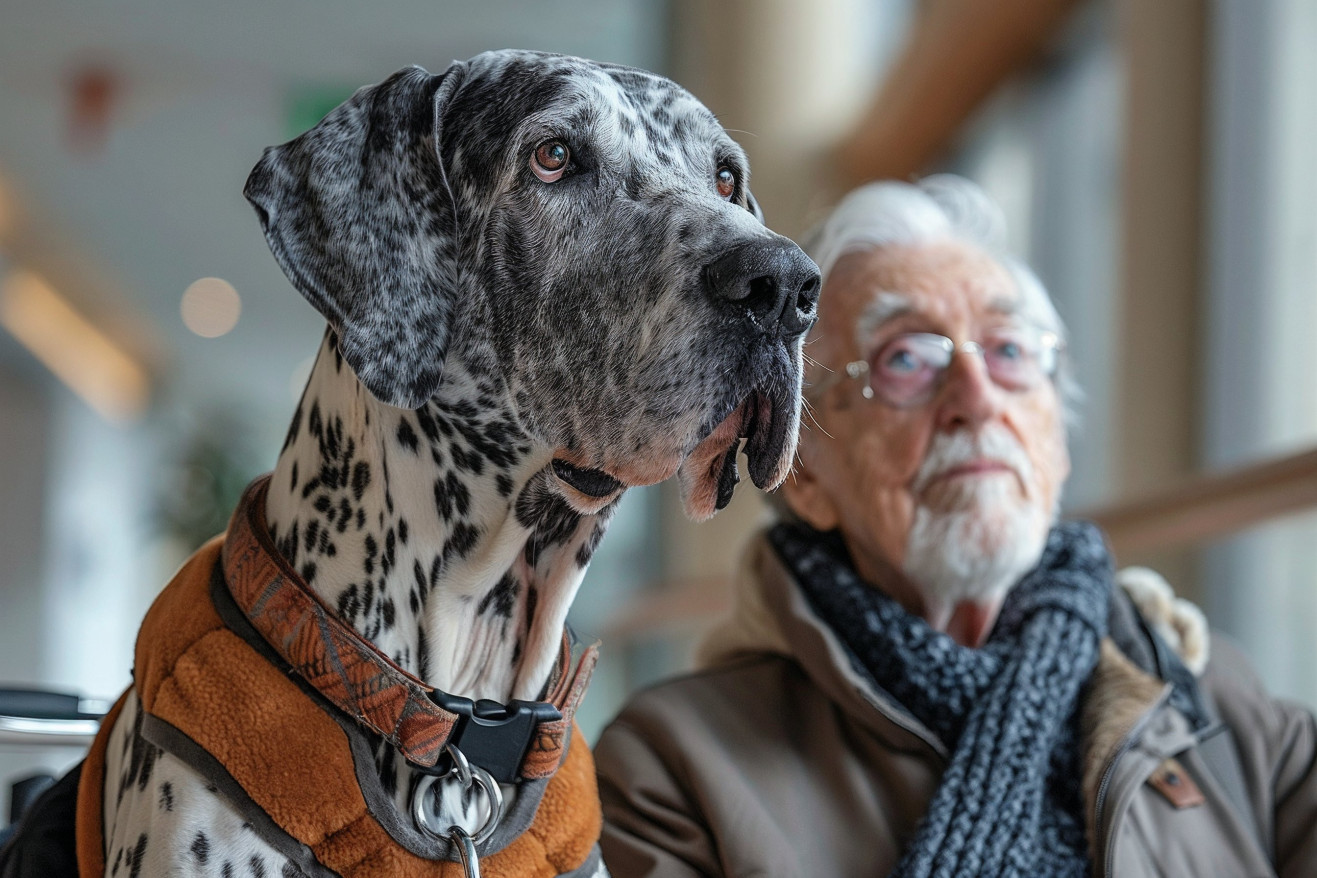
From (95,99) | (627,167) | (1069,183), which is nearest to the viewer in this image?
(627,167)

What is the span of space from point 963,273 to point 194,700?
131 cm

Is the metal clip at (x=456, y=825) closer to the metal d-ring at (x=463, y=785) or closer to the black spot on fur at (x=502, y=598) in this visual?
the metal d-ring at (x=463, y=785)

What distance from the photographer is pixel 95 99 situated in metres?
7.44

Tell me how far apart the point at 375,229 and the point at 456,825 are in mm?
507

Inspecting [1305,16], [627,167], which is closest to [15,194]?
[1305,16]

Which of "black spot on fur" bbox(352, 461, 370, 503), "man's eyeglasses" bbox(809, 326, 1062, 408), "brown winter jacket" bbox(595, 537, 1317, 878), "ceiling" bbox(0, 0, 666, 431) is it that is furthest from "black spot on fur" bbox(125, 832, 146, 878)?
"ceiling" bbox(0, 0, 666, 431)

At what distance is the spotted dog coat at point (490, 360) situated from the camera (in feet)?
3.44

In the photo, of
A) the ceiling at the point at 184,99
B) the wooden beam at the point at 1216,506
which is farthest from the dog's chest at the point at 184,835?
the ceiling at the point at 184,99

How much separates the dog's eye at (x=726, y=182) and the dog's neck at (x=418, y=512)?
32 cm

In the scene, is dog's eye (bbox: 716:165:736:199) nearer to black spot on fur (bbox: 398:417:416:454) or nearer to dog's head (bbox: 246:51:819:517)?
dog's head (bbox: 246:51:819:517)

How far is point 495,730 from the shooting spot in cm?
110

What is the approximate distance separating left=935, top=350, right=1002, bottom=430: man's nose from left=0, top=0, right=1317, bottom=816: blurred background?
0.48 metres

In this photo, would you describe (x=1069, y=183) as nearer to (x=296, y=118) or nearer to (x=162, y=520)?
(x=296, y=118)

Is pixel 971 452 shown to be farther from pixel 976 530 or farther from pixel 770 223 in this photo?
pixel 770 223
